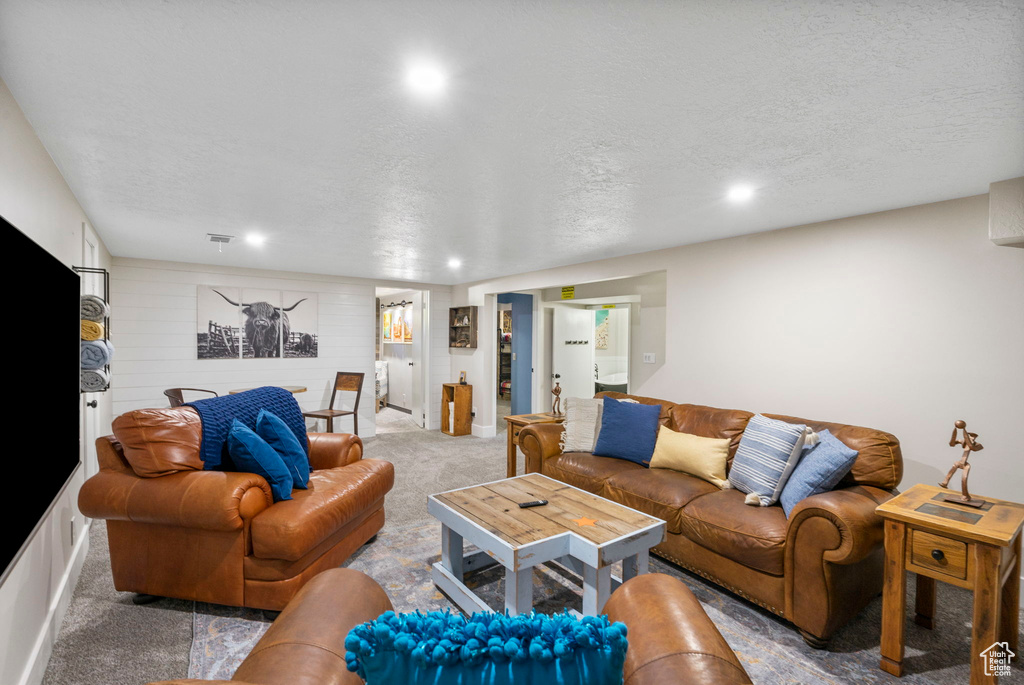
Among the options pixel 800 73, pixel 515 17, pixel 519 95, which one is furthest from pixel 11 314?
pixel 800 73

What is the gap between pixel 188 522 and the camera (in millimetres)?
2184

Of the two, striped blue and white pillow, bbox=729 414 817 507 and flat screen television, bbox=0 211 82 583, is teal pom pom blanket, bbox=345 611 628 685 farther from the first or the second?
striped blue and white pillow, bbox=729 414 817 507

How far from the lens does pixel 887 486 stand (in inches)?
97.9

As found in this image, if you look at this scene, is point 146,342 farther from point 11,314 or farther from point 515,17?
point 515,17

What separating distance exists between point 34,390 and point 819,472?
10.1ft

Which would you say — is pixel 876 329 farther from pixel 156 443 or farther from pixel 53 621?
pixel 53 621

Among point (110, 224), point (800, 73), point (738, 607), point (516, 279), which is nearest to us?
point (800, 73)

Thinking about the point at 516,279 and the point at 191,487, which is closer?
the point at 191,487

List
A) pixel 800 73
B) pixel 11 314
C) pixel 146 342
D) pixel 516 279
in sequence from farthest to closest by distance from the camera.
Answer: pixel 516 279
pixel 146 342
pixel 800 73
pixel 11 314

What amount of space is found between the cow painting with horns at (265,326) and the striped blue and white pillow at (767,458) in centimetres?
524

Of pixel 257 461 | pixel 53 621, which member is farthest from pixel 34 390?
pixel 53 621

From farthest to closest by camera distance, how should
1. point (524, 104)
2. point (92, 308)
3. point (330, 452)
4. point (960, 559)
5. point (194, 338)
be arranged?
point (194, 338) < point (330, 452) < point (92, 308) < point (960, 559) < point (524, 104)

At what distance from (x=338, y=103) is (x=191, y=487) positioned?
6.08 ft

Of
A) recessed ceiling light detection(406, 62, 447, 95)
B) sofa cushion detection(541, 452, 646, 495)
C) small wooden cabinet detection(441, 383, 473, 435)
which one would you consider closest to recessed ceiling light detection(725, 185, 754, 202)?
recessed ceiling light detection(406, 62, 447, 95)
